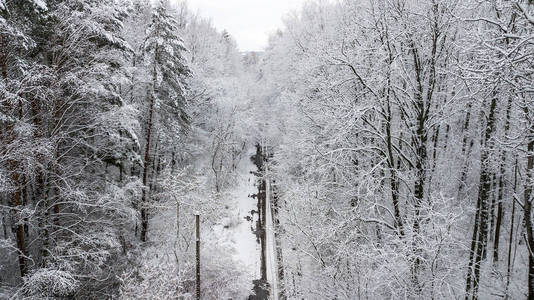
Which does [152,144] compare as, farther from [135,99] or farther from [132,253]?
[132,253]

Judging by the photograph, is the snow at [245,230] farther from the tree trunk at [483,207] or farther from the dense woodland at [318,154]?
the tree trunk at [483,207]

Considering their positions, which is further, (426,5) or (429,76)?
(429,76)

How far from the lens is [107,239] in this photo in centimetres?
1138

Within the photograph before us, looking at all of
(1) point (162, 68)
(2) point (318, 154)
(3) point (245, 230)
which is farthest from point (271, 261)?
(1) point (162, 68)

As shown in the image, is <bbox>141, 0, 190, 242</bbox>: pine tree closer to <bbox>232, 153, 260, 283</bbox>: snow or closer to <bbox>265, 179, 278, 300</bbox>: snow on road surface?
<bbox>232, 153, 260, 283</bbox>: snow

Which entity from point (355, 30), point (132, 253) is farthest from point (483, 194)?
point (132, 253)

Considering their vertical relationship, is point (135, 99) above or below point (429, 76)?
above

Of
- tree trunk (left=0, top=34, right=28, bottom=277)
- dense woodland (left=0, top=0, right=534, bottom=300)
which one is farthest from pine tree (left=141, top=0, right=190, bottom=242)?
tree trunk (left=0, top=34, right=28, bottom=277)

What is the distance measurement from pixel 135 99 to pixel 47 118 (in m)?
9.25

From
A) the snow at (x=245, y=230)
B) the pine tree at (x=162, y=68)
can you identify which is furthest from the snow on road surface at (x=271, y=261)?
the pine tree at (x=162, y=68)

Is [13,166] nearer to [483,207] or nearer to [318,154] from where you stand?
[318,154]

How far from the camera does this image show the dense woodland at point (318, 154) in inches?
331

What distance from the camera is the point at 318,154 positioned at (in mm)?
11453

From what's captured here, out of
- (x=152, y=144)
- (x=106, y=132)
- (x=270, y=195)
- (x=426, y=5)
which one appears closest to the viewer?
(x=426, y=5)
